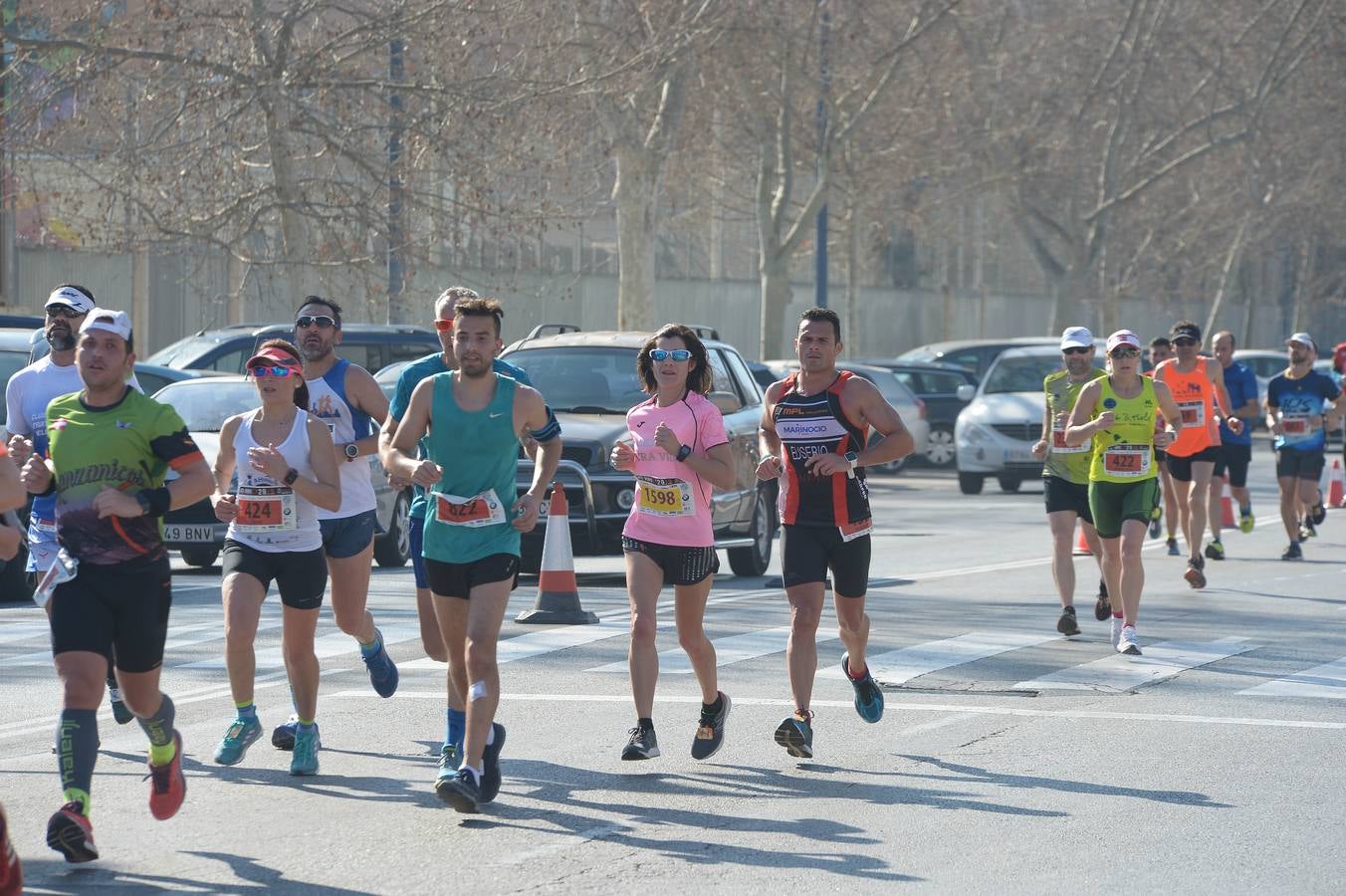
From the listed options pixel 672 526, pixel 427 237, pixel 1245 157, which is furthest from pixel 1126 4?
pixel 672 526

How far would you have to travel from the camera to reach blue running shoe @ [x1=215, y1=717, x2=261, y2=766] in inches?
316

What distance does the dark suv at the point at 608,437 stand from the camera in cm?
1480

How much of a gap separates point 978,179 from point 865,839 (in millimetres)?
39910

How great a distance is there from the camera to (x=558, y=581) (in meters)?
12.8

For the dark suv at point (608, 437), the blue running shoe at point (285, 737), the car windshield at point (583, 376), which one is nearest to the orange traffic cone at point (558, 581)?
the dark suv at point (608, 437)

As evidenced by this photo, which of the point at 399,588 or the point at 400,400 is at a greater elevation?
the point at 400,400

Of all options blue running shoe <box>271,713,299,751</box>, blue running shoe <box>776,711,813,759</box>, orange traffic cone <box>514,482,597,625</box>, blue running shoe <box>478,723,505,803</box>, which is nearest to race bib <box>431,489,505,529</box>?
blue running shoe <box>478,723,505,803</box>

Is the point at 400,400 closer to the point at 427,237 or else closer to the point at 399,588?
the point at 399,588

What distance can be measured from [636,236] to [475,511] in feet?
88.4

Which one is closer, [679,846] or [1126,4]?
[679,846]

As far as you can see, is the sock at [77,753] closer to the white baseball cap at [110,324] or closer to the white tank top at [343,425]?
the white baseball cap at [110,324]

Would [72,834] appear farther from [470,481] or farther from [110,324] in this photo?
[470,481]

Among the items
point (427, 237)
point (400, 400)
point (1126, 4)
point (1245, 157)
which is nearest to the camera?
point (400, 400)

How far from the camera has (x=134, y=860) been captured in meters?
6.54
